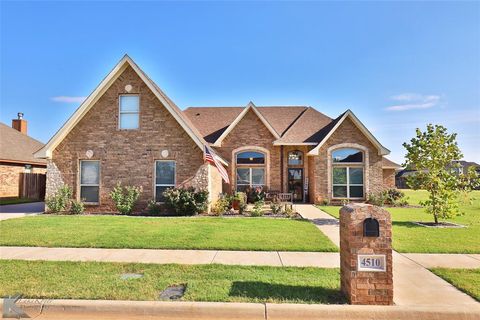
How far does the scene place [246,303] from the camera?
4648 mm

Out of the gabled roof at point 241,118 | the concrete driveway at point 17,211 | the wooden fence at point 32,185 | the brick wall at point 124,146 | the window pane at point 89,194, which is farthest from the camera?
the wooden fence at point 32,185

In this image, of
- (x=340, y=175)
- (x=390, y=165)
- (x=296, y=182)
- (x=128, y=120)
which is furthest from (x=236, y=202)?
(x=390, y=165)

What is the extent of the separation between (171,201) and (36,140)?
23.3 metres

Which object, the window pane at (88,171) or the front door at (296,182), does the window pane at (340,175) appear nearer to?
the front door at (296,182)

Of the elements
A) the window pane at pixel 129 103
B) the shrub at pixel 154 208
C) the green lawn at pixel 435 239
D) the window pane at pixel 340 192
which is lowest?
the green lawn at pixel 435 239

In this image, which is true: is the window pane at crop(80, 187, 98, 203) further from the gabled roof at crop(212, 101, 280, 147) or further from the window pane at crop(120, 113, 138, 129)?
the gabled roof at crop(212, 101, 280, 147)

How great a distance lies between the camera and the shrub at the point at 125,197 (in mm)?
15062

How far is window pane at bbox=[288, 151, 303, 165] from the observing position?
2191 cm

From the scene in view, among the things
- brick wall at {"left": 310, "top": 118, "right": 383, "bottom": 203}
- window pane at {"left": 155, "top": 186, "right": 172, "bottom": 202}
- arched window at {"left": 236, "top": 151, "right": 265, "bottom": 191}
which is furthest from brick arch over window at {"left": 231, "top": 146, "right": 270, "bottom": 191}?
window pane at {"left": 155, "top": 186, "right": 172, "bottom": 202}

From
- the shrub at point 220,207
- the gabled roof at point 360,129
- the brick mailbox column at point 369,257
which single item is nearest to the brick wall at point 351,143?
the gabled roof at point 360,129

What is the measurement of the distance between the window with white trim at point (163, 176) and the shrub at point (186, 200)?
0.93 meters

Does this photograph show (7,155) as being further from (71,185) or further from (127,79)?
(127,79)

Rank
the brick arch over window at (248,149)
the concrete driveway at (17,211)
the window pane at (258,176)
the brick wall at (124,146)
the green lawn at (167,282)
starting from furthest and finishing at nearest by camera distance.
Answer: the window pane at (258,176) → the brick arch over window at (248,149) → the brick wall at (124,146) → the concrete driveway at (17,211) → the green lawn at (167,282)

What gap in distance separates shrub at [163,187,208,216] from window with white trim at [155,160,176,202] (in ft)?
3.05
